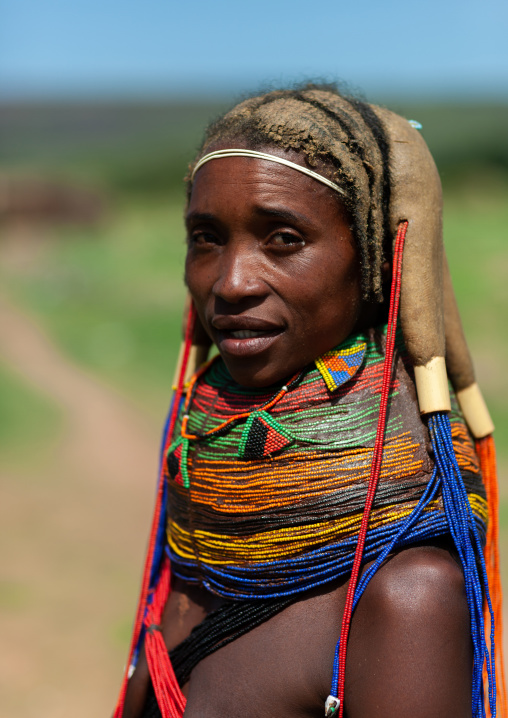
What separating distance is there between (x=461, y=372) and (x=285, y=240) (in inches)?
27.2

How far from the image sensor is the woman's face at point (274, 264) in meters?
1.71

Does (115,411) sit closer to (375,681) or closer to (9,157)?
(375,681)

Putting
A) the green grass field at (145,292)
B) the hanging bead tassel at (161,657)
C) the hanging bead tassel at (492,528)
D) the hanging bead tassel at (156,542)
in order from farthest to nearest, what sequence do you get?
the green grass field at (145,292) < the hanging bead tassel at (156,542) < the hanging bead tassel at (492,528) < the hanging bead tassel at (161,657)

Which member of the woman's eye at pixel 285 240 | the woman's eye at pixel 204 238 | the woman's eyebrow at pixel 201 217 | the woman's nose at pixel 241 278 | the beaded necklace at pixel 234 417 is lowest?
the beaded necklace at pixel 234 417

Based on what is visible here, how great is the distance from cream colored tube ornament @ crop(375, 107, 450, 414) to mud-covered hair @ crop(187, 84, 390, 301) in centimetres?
3

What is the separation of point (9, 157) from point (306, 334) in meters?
30.0

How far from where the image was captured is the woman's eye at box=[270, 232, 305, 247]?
1713 mm

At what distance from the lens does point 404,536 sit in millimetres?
1637

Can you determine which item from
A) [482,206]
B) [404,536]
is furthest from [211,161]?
[482,206]

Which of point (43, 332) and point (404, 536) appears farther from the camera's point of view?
point (43, 332)

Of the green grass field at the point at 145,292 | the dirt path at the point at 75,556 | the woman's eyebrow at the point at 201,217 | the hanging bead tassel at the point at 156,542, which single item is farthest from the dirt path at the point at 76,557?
the woman's eyebrow at the point at 201,217

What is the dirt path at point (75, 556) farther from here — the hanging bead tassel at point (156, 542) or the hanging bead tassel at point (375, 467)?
the hanging bead tassel at point (375, 467)

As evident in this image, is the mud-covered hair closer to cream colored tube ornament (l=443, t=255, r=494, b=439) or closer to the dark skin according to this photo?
the dark skin

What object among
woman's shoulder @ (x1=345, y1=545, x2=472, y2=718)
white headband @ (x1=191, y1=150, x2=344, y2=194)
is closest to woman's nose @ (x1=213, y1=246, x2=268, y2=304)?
white headband @ (x1=191, y1=150, x2=344, y2=194)
